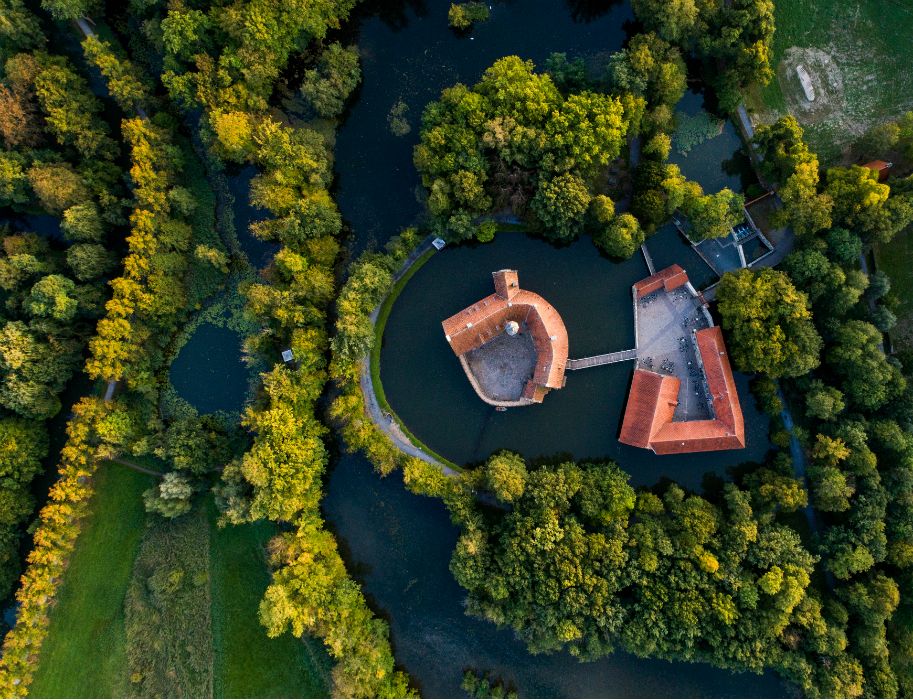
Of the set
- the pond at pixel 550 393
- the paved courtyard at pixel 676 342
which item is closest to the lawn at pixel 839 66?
the paved courtyard at pixel 676 342

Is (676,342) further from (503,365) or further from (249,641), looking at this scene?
(249,641)

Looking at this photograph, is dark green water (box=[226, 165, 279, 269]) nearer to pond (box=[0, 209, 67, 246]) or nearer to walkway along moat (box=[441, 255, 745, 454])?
pond (box=[0, 209, 67, 246])

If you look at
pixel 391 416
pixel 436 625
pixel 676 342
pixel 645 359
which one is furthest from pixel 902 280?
pixel 436 625

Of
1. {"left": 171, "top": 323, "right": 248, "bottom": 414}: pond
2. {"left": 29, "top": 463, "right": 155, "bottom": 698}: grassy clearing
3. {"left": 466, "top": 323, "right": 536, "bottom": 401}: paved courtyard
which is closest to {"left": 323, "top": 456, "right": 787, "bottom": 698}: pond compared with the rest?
{"left": 466, "top": 323, "right": 536, "bottom": 401}: paved courtyard

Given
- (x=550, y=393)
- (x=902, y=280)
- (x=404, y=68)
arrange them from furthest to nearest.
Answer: (x=404, y=68)
(x=550, y=393)
(x=902, y=280)

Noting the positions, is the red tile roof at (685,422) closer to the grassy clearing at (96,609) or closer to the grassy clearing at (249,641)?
the grassy clearing at (249,641)

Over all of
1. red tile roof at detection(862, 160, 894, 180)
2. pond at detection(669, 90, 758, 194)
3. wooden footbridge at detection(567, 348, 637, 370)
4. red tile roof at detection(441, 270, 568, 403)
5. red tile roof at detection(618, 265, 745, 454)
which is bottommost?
red tile roof at detection(618, 265, 745, 454)
